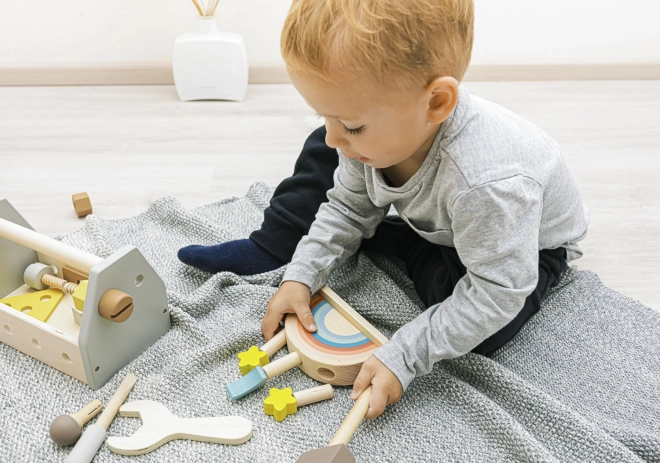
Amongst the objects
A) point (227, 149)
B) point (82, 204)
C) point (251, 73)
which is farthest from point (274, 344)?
point (251, 73)

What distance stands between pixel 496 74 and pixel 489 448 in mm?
1300

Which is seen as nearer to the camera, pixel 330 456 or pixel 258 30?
pixel 330 456

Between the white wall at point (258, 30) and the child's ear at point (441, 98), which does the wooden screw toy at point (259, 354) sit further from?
the white wall at point (258, 30)

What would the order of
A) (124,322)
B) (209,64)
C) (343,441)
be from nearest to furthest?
(343,441) → (124,322) → (209,64)

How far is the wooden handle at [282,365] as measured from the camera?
0.76m

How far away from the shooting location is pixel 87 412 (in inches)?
27.9

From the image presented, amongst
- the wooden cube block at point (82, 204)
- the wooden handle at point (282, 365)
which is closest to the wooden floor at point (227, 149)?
the wooden cube block at point (82, 204)

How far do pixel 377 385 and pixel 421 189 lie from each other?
0.22m

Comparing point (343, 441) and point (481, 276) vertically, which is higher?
point (481, 276)

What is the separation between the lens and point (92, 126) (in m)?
1.46

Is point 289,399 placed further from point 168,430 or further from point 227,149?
point 227,149

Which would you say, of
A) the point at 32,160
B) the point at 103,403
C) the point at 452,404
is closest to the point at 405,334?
the point at 452,404

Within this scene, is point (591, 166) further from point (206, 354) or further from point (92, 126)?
point (92, 126)

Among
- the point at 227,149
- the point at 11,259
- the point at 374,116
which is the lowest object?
the point at 227,149
